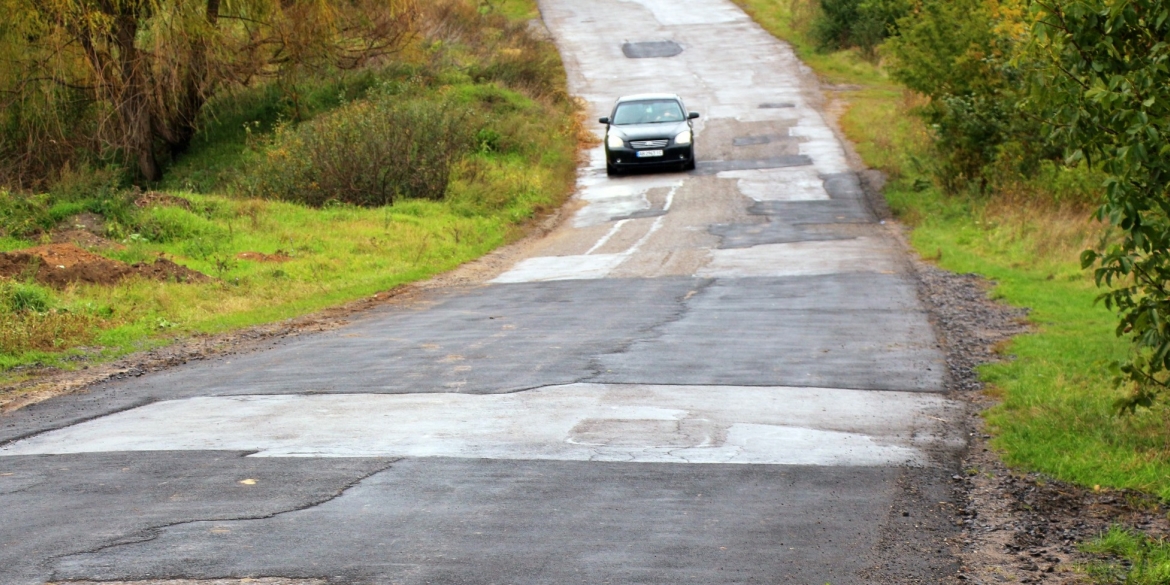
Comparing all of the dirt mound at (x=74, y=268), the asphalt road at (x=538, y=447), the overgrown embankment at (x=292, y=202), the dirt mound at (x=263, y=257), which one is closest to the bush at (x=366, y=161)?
the overgrown embankment at (x=292, y=202)

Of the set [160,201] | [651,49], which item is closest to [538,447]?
[160,201]

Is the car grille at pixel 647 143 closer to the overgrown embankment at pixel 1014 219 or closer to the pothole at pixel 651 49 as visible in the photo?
the overgrown embankment at pixel 1014 219

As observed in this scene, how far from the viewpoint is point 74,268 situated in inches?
654

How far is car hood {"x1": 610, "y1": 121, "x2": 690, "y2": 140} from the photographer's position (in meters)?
29.8

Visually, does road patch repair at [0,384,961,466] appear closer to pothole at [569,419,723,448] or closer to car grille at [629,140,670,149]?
pothole at [569,419,723,448]

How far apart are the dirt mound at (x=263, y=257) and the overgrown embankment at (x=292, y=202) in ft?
0.20

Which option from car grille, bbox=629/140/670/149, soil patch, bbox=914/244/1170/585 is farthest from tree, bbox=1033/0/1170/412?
car grille, bbox=629/140/670/149

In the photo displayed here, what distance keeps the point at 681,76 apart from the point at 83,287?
103 feet

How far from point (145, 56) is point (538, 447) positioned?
21553 millimetres

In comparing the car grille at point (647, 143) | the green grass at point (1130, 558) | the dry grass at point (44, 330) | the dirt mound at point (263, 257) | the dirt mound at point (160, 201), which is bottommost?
the car grille at point (647, 143)

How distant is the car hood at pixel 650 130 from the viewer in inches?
1172

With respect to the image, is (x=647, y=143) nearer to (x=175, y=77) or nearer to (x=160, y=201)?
(x=175, y=77)

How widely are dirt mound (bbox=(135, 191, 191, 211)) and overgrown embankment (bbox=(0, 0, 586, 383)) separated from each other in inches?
2.0

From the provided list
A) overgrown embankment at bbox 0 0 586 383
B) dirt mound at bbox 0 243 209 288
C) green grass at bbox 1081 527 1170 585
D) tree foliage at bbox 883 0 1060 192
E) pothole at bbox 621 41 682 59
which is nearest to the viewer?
green grass at bbox 1081 527 1170 585
